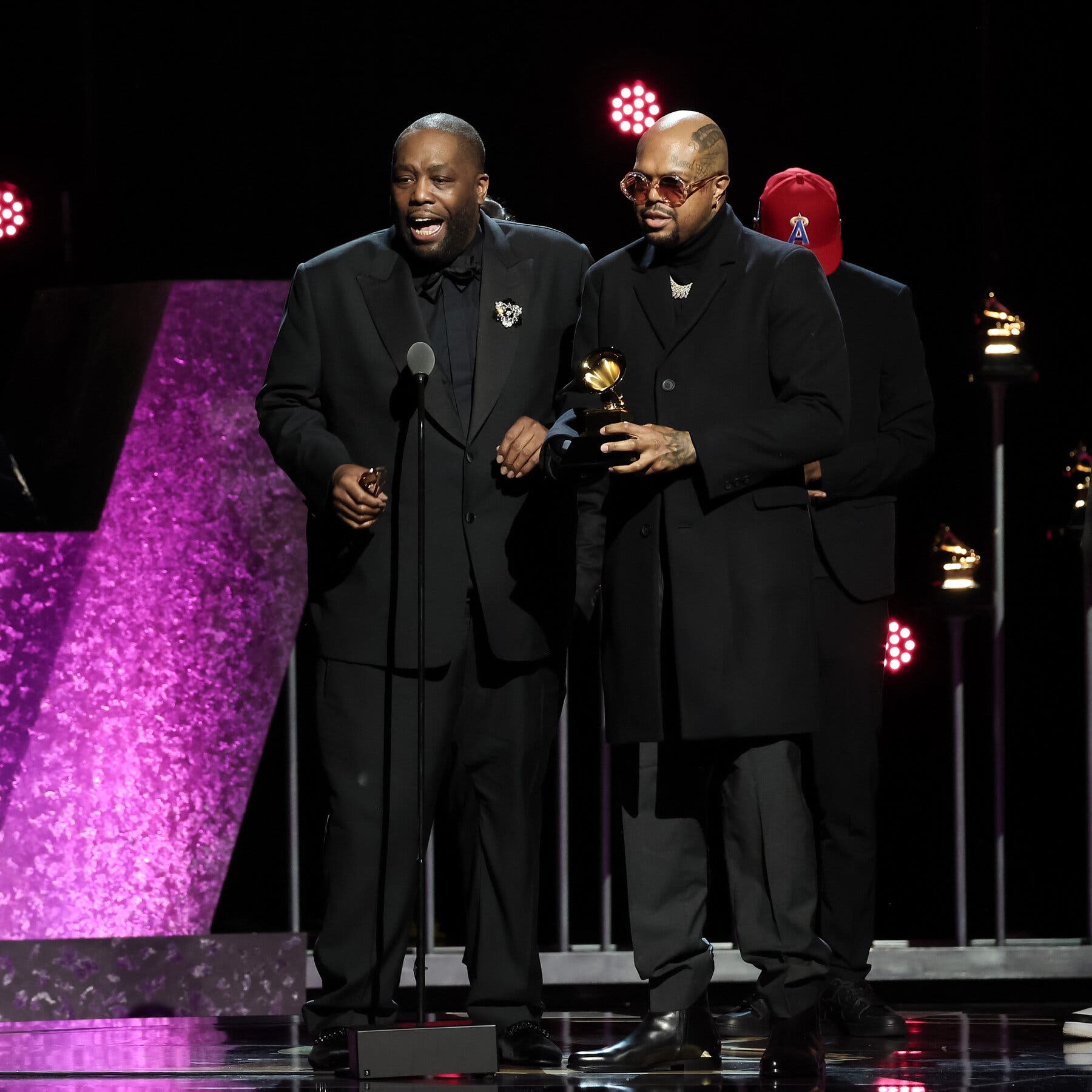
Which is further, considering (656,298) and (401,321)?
(401,321)

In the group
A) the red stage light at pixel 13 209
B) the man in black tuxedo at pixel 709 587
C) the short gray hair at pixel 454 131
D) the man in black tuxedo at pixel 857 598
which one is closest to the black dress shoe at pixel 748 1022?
the man in black tuxedo at pixel 857 598

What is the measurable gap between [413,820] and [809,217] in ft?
5.12

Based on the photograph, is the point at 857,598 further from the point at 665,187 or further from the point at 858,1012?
the point at 665,187

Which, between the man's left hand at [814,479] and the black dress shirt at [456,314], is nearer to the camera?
the black dress shirt at [456,314]

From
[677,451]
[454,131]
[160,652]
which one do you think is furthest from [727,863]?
[160,652]

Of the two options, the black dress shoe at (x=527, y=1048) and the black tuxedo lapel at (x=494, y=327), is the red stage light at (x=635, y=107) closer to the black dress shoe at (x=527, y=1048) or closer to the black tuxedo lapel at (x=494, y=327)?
the black tuxedo lapel at (x=494, y=327)

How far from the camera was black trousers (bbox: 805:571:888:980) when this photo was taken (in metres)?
3.89

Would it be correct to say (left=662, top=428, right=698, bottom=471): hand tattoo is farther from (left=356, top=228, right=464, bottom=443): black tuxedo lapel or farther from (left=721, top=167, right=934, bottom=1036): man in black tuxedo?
(left=721, top=167, right=934, bottom=1036): man in black tuxedo

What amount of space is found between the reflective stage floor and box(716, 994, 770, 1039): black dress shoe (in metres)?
0.06

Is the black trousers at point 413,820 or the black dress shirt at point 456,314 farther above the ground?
the black dress shirt at point 456,314

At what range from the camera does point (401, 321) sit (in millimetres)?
3430

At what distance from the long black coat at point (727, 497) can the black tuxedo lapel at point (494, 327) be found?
198 millimetres

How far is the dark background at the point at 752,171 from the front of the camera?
5148mm

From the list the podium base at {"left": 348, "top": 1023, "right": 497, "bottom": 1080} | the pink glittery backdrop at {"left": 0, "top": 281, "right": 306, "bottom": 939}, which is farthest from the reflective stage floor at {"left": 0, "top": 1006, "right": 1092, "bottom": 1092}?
the pink glittery backdrop at {"left": 0, "top": 281, "right": 306, "bottom": 939}
